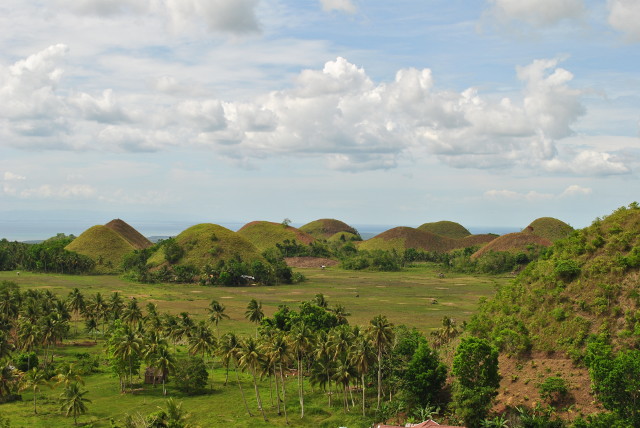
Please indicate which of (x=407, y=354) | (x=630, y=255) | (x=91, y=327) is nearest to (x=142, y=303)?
(x=91, y=327)

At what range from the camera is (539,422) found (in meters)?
50.3

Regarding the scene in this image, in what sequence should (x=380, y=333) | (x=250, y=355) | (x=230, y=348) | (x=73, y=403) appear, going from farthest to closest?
(x=230, y=348) → (x=380, y=333) → (x=73, y=403) → (x=250, y=355)

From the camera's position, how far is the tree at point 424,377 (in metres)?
59.0

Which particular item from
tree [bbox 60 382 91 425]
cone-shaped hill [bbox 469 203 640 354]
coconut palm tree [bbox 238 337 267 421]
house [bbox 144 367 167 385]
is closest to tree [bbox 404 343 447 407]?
cone-shaped hill [bbox 469 203 640 354]

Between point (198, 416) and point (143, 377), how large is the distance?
2063 centimetres

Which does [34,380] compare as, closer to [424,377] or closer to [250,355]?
[250,355]

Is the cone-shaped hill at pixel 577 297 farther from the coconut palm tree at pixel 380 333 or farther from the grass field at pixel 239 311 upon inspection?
the grass field at pixel 239 311

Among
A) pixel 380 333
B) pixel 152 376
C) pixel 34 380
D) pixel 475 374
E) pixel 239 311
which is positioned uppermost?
pixel 380 333

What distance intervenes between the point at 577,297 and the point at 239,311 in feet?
259

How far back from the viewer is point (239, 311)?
404 ft

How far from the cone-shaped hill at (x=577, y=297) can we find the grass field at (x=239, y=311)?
22.6 m

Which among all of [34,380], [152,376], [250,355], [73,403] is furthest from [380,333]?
[34,380]

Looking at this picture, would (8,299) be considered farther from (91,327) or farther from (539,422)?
(539,422)

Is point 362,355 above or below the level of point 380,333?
below
